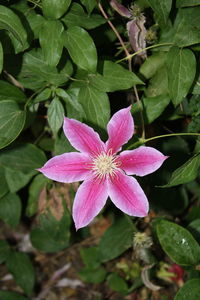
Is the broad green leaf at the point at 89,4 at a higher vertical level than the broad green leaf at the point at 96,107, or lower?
higher

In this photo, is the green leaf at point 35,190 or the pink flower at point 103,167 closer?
the pink flower at point 103,167

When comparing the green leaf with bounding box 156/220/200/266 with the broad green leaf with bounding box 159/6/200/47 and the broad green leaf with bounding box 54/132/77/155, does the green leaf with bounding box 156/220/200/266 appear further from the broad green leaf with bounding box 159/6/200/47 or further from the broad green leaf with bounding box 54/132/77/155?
the broad green leaf with bounding box 159/6/200/47

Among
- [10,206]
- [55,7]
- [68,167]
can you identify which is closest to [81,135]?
[68,167]

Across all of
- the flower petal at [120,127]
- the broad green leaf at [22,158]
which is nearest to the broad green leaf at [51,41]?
the flower petal at [120,127]

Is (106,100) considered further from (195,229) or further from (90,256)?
(90,256)

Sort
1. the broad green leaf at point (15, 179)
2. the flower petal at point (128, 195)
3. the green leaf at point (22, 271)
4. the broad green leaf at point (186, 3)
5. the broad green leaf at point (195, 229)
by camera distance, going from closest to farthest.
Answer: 1. the flower petal at point (128, 195)
2. the broad green leaf at point (186, 3)
3. the broad green leaf at point (195, 229)
4. the broad green leaf at point (15, 179)
5. the green leaf at point (22, 271)

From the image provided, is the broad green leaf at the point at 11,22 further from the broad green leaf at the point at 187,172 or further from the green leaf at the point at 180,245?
the green leaf at the point at 180,245
